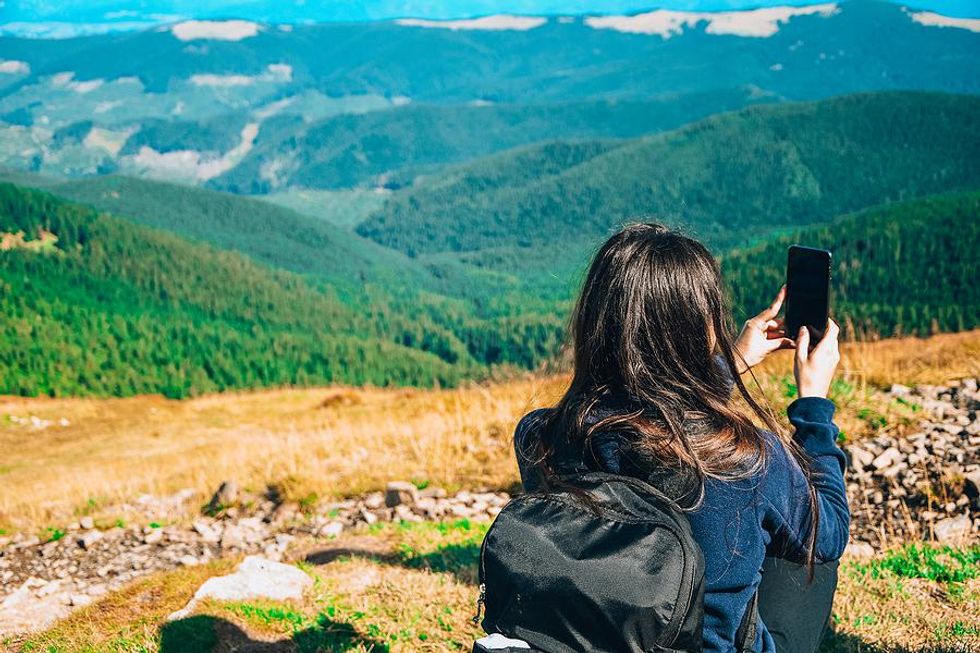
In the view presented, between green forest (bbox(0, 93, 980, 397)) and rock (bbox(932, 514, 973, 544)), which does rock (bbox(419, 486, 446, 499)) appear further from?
green forest (bbox(0, 93, 980, 397))

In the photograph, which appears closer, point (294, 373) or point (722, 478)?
point (722, 478)

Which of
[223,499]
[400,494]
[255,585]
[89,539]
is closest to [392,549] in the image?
[255,585]

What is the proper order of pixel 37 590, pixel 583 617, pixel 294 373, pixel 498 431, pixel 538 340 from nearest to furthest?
pixel 583 617, pixel 37 590, pixel 498 431, pixel 294 373, pixel 538 340

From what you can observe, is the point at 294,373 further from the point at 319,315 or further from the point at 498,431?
the point at 498,431

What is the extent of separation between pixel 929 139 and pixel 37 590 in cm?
20982

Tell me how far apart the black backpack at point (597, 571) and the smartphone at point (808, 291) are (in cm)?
114

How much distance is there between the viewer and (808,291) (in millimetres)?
3559

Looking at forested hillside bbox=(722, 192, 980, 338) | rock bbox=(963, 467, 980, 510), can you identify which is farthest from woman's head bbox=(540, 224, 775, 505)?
forested hillside bbox=(722, 192, 980, 338)

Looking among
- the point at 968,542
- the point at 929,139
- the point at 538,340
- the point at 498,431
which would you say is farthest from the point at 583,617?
the point at 929,139

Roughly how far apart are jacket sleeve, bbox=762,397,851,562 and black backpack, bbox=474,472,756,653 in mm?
376

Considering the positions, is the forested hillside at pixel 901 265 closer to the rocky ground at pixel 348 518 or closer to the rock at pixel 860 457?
the rocky ground at pixel 348 518

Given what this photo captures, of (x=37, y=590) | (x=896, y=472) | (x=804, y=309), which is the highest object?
(x=804, y=309)

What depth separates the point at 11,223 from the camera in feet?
251

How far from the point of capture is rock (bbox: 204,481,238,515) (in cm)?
1059
